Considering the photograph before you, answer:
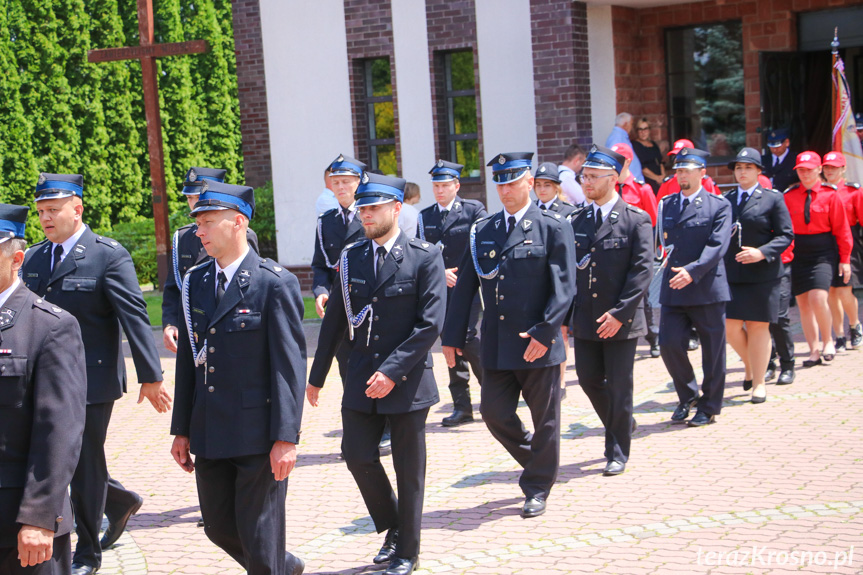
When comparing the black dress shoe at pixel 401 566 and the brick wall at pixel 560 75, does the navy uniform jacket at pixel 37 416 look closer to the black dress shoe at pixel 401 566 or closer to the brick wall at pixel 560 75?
the black dress shoe at pixel 401 566

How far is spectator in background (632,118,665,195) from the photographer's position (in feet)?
50.8

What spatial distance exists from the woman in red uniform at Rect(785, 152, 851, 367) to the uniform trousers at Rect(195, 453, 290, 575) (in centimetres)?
713

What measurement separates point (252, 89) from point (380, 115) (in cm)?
283

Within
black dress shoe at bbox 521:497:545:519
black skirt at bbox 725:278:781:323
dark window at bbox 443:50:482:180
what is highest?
dark window at bbox 443:50:482:180

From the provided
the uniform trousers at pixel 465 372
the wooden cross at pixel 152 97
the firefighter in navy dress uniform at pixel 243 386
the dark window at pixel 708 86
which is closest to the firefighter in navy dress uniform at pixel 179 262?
the firefighter in navy dress uniform at pixel 243 386

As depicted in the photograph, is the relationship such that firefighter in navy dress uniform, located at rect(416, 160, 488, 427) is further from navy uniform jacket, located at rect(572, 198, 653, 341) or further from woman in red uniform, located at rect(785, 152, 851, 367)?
woman in red uniform, located at rect(785, 152, 851, 367)

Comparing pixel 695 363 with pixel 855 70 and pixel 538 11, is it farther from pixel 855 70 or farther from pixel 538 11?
pixel 855 70

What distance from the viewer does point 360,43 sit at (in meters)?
17.5

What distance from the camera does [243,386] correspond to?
4.72 metres

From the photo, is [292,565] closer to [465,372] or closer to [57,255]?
[57,255]

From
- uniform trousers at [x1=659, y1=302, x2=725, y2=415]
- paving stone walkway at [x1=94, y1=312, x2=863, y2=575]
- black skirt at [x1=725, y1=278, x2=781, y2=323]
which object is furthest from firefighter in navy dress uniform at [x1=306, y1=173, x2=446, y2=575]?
black skirt at [x1=725, y1=278, x2=781, y2=323]

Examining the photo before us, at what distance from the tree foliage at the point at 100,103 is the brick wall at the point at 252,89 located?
15.6 feet

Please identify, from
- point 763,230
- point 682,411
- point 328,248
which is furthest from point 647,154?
point 328,248

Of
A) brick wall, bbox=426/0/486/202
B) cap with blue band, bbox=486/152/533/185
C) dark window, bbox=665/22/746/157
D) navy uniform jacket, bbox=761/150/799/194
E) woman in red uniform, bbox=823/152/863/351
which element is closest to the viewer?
cap with blue band, bbox=486/152/533/185
